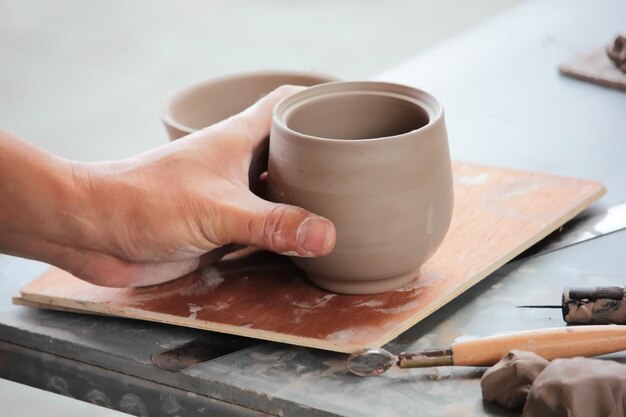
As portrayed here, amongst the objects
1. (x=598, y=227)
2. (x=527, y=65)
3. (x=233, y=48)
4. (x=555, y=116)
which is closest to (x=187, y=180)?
(x=598, y=227)

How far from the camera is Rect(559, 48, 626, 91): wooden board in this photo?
140cm

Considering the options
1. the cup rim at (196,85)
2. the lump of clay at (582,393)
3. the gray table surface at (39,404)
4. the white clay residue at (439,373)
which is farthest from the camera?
the gray table surface at (39,404)

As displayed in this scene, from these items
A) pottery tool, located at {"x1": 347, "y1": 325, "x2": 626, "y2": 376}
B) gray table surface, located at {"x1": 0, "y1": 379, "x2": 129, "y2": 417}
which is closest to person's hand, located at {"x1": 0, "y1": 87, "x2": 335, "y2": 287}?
pottery tool, located at {"x1": 347, "y1": 325, "x2": 626, "y2": 376}

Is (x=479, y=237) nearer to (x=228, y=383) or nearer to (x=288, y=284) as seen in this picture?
(x=288, y=284)

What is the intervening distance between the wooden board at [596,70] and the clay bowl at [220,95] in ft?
1.58

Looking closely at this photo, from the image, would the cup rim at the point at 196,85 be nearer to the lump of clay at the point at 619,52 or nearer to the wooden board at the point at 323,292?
the wooden board at the point at 323,292

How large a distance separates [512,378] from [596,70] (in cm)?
82

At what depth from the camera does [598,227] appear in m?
1.04

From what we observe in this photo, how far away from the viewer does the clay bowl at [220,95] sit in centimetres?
114

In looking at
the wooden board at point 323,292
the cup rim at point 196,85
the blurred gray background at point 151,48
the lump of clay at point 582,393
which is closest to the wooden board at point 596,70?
the wooden board at point 323,292

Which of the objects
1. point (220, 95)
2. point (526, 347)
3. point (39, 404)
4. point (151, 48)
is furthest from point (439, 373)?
point (151, 48)

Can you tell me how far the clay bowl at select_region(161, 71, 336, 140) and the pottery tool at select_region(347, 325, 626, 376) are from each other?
0.44 m

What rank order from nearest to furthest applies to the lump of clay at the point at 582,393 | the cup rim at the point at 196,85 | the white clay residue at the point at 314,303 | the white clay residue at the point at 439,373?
the lump of clay at the point at 582,393 → the white clay residue at the point at 439,373 → the white clay residue at the point at 314,303 → the cup rim at the point at 196,85

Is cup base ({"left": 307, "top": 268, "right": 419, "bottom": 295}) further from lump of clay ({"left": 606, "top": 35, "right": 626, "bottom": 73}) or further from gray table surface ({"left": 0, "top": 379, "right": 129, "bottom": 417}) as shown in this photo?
gray table surface ({"left": 0, "top": 379, "right": 129, "bottom": 417})
